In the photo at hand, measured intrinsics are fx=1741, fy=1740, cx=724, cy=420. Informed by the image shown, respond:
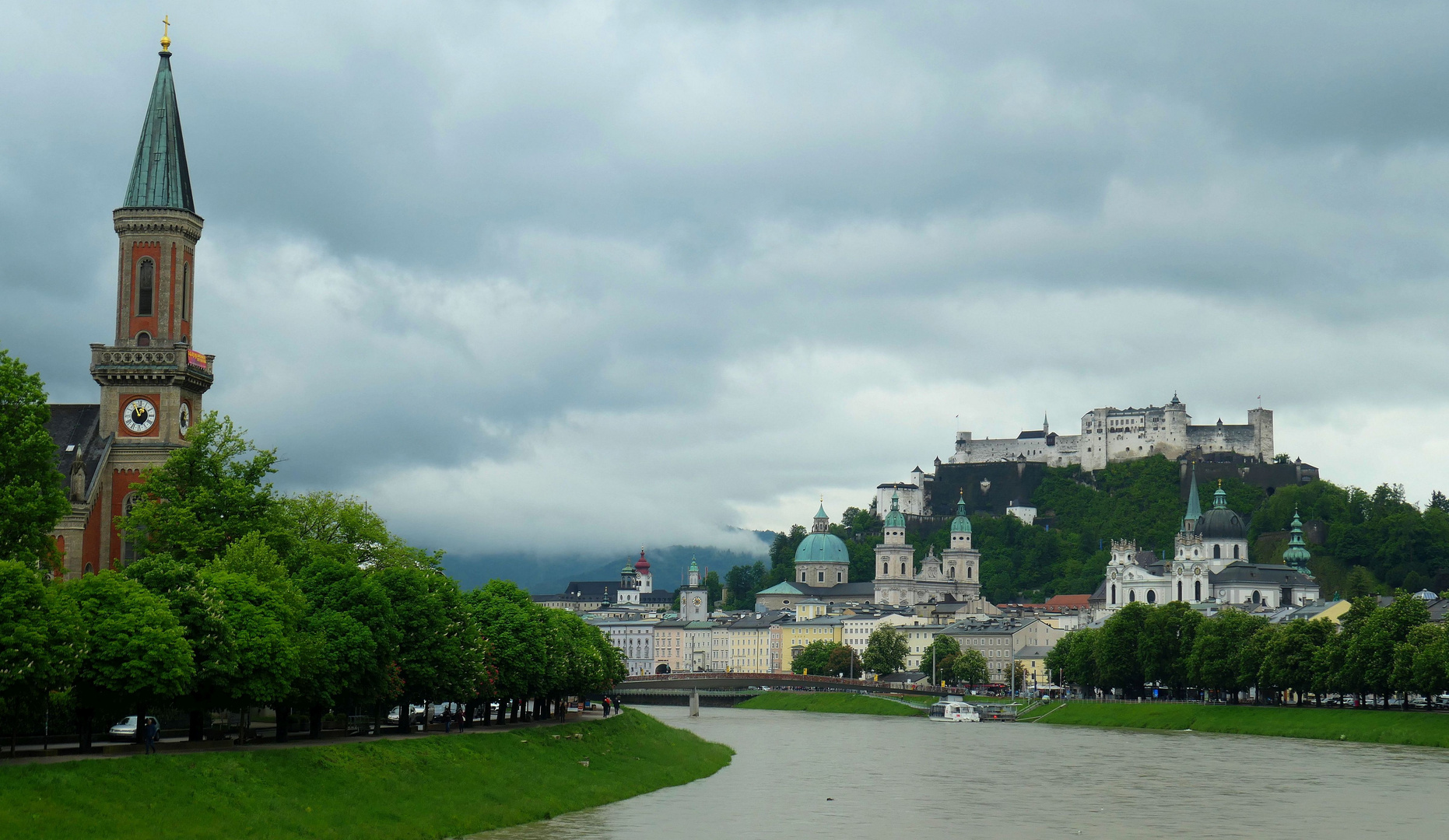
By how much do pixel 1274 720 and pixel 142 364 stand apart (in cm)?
6936

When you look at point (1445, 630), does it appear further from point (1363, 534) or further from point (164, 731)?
point (1363, 534)

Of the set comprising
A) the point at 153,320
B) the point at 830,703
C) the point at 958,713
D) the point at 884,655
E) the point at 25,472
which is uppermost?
the point at 153,320

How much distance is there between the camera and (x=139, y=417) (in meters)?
61.9

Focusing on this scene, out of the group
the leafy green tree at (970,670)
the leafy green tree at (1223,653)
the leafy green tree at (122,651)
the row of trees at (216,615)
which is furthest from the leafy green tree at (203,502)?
the leafy green tree at (970,670)

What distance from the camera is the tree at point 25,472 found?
45062 millimetres

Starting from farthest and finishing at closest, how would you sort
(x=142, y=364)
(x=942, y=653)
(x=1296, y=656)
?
(x=942, y=653), (x=1296, y=656), (x=142, y=364)

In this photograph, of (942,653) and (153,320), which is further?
(942,653)

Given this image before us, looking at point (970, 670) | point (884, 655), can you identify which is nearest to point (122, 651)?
point (970, 670)

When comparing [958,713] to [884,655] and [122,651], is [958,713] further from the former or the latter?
[122,651]

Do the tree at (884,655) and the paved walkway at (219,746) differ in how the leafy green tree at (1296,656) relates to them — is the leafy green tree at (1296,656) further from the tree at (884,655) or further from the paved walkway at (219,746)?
the tree at (884,655)

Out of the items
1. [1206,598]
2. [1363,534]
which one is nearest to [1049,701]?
[1206,598]

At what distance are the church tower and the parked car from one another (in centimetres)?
958

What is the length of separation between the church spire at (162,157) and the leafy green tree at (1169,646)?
82.8 meters

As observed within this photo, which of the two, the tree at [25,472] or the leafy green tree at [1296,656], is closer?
the tree at [25,472]
